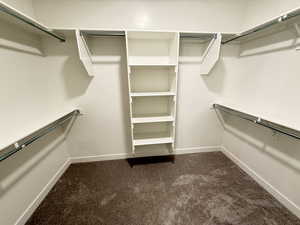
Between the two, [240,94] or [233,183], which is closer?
[233,183]

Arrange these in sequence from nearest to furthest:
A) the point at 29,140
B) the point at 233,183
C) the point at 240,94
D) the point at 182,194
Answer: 1. the point at 29,140
2. the point at 182,194
3. the point at 233,183
4. the point at 240,94

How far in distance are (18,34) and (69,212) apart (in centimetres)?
191

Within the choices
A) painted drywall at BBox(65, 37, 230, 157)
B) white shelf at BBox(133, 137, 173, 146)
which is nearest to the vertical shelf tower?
white shelf at BBox(133, 137, 173, 146)

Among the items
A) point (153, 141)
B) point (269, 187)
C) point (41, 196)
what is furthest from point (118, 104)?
point (269, 187)

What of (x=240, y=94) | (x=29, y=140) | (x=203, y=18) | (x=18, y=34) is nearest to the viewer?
(x=29, y=140)

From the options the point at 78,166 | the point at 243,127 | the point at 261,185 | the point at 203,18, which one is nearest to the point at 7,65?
the point at 78,166

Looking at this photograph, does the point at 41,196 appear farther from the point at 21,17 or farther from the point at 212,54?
the point at 212,54

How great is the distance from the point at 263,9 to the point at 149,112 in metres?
1.97

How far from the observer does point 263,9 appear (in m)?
1.65

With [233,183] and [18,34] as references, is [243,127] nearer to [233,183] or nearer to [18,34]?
[233,183]

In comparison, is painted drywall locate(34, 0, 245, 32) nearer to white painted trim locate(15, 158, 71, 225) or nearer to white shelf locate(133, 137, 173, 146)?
white shelf locate(133, 137, 173, 146)

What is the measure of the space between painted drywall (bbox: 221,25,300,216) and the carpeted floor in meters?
0.27

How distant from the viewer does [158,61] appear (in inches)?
75.4

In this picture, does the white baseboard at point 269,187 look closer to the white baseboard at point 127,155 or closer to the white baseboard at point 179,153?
the white baseboard at point 179,153
